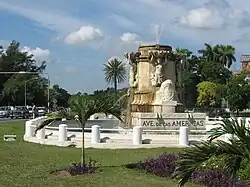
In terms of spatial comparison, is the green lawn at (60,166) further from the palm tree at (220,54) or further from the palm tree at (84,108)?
the palm tree at (220,54)

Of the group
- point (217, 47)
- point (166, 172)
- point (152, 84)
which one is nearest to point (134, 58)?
point (152, 84)

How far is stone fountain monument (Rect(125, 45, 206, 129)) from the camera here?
26719 mm

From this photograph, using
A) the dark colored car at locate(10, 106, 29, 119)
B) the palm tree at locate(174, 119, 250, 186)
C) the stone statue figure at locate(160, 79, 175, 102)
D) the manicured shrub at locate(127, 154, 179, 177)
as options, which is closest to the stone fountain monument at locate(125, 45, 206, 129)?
the stone statue figure at locate(160, 79, 175, 102)

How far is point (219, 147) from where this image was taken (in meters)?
6.95

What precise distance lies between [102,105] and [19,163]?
3777mm

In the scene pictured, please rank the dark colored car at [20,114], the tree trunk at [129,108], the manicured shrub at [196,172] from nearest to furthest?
the manicured shrub at [196,172] < the tree trunk at [129,108] < the dark colored car at [20,114]

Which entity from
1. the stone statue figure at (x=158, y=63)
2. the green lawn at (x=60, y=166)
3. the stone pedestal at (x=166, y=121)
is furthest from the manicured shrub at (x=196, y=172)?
the stone statue figure at (x=158, y=63)

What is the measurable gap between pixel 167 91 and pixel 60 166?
41.1 feet

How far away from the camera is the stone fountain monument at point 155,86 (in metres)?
26.7

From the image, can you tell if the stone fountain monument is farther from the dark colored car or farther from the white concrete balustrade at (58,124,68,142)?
the dark colored car

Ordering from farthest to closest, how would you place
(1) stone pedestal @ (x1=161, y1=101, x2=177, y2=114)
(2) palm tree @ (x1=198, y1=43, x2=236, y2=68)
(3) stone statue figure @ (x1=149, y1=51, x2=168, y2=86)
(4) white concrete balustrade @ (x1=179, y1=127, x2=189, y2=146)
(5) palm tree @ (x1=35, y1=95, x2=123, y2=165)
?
(2) palm tree @ (x1=198, y1=43, x2=236, y2=68) → (3) stone statue figure @ (x1=149, y1=51, x2=168, y2=86) → (1) stone pedestal @ (x1=161, y1=101, x2=177, y2=114) → (4) white concrete balustrade @ (x1=179, y1=127, x2=189, y2=146) → (5) palm tree @ (x1=35, y1=95, x2=123, y2=165)

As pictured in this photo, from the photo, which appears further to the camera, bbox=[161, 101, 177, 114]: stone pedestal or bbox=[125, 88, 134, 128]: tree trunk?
bbox=[125, 88, 134, 128]: tree trunk

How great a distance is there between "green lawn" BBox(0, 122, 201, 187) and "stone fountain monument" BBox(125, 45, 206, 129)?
6283 mm

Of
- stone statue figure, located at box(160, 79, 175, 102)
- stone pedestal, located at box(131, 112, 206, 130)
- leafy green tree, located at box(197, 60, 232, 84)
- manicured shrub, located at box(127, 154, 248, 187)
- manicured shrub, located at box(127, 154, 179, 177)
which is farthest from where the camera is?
leafy green tree, located at box(197, 60, 232, 84)
